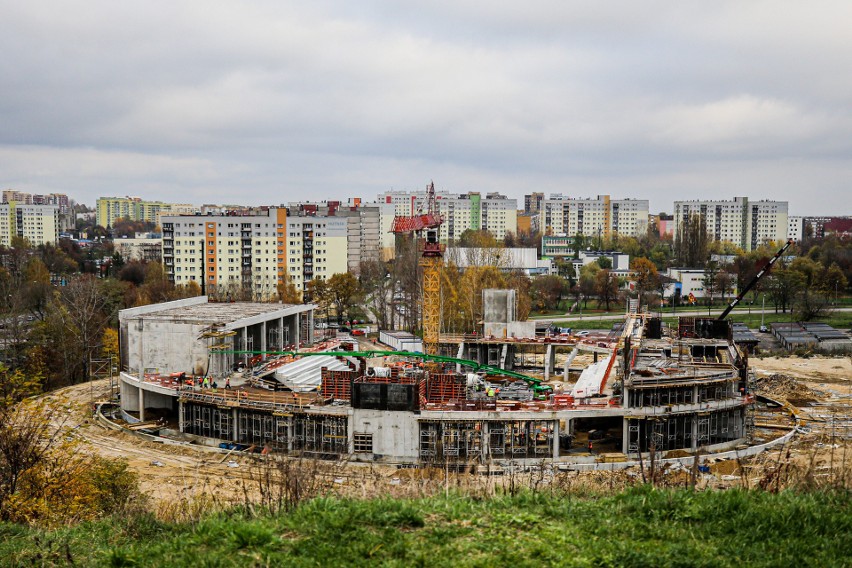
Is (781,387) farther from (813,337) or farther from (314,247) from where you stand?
(314,247)

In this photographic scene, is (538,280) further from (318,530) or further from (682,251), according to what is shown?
(318,530)

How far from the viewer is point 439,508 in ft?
27.3

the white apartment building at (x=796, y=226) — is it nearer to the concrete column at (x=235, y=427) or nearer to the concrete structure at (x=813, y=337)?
the concrete structure at (x=813, y=337)

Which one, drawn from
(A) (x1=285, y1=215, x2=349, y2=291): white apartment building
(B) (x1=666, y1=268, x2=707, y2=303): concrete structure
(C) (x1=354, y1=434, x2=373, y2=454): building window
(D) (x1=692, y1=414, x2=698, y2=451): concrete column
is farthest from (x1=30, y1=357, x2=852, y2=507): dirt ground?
(B) (x1=666, y1=268, x2=707, y2=303): concrete structure

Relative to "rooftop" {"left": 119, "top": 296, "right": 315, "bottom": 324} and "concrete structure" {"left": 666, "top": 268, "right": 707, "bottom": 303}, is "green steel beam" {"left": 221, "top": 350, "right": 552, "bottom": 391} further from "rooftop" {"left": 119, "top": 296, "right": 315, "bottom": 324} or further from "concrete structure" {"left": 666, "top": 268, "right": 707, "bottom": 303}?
"concrete structure" {"left": 666, "top": 268, "right": 707, "bottom": 303}

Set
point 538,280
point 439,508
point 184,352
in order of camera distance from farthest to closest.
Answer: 1. point 538,280
2. point 184,352
3. point 439,508

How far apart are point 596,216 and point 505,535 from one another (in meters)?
112

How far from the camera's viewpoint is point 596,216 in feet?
379

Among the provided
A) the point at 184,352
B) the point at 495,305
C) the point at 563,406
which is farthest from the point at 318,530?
the point at 495,305

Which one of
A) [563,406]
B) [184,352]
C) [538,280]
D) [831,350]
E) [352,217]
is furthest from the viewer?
[352,217]

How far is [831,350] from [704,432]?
23564 mm

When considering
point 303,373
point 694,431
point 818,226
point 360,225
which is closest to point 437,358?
point 303,373

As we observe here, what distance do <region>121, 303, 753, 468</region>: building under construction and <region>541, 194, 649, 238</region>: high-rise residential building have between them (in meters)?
85.8

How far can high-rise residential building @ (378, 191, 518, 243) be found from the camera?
11194 cm
